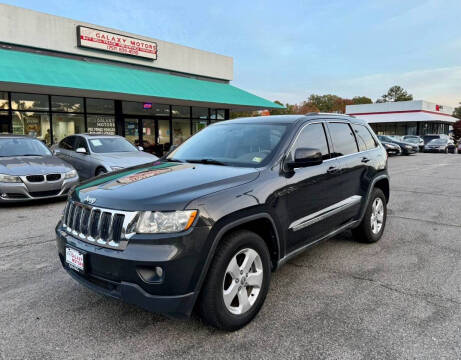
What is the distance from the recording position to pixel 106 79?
1568 cm

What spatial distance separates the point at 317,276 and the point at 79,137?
9.08m

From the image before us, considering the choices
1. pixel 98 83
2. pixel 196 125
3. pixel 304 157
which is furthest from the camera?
pixel 196 125

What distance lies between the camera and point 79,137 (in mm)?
10906

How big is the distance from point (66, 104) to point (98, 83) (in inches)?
121

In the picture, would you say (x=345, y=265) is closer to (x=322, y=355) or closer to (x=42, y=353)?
(x=322, y=355)

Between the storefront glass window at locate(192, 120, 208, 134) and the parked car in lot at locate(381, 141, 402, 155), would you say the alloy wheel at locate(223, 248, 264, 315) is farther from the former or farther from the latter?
the parked car in lot at locate(381, 141, 402, 155)

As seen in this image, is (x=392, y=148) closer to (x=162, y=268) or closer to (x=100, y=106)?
(x=100, y=106)

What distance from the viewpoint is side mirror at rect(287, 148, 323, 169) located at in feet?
11.1

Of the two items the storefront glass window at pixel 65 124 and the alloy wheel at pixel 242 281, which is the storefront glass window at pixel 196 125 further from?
the alloy wheel at pixel 242 281

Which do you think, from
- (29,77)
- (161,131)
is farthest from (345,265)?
(161,131)

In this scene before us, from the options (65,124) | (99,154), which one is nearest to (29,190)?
(99,154)

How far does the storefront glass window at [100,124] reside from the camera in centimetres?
1791

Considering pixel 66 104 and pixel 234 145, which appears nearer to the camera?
pixel 234 145

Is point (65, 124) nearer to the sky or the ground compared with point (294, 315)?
nearer to the sky
